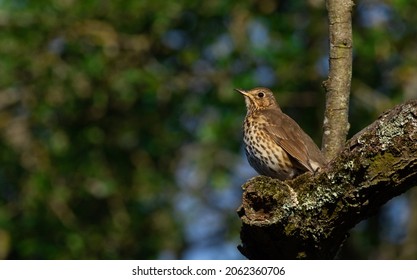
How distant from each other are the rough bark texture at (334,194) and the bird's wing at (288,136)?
1.96 m

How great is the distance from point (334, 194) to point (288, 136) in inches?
109

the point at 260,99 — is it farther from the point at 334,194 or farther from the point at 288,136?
the point at 334,194

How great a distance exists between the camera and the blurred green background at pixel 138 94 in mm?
10203

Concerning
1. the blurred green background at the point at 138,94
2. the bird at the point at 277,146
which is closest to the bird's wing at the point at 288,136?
the bird at the point at 277,146

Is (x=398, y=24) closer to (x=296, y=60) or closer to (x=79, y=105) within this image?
(x=296, y=60)

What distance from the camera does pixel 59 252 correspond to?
10.3m

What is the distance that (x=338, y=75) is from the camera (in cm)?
485

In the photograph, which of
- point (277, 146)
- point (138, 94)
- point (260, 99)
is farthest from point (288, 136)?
point (138, 94)

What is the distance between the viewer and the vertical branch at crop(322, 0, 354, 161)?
15.8 ft

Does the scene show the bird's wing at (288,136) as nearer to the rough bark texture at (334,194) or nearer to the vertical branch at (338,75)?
the vertical branch at (338,75)

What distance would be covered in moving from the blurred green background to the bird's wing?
257cm

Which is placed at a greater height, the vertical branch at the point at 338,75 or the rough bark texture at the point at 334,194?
the vertical branch at the point at 338,75
